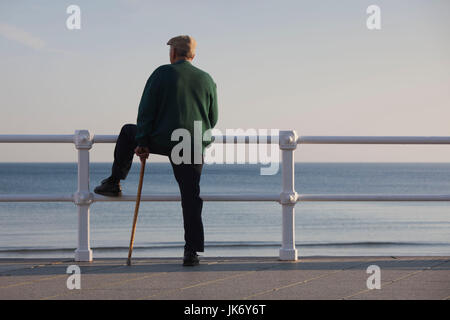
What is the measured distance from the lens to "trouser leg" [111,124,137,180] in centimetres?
513

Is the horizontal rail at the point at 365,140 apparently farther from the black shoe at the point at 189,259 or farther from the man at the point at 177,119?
the black shoe at the point at 189,259

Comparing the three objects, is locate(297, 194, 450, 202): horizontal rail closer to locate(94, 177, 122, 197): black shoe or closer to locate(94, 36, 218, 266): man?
locate(94, 36, 218, 266): man

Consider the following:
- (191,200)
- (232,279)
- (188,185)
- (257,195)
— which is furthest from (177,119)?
(232,279)

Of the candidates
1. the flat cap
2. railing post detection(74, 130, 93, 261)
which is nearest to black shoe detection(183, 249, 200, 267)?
railing post detection(74, 130, 93, 261)

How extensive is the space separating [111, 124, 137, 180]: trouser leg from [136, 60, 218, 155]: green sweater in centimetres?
19

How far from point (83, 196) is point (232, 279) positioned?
5.12ft

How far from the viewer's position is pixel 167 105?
4949 mm

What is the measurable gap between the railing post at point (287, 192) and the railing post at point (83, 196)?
161 cm

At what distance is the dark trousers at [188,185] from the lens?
5.05 metres

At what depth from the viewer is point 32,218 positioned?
25.1 metres

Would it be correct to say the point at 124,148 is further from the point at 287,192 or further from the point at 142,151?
the point at 287,192
